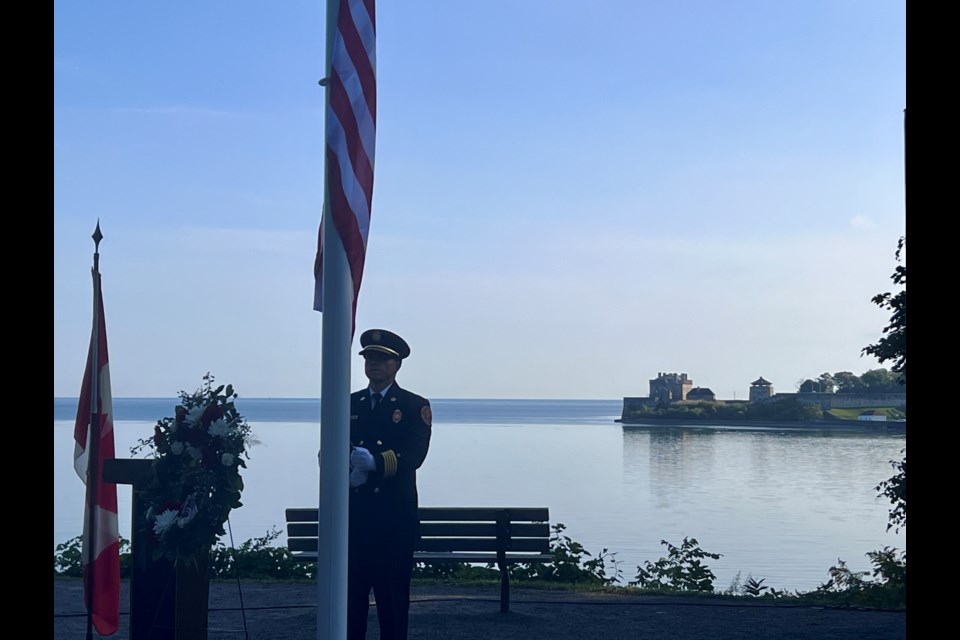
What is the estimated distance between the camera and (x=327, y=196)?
4.98 meters

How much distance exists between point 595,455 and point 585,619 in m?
39.2

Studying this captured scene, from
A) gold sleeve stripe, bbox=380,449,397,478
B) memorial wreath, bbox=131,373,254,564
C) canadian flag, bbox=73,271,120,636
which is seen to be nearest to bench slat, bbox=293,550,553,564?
canadian flag, bbox=73,271,120,636

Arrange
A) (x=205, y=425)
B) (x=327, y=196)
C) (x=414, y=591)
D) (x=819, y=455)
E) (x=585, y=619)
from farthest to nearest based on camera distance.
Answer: (x=819, y=455), (x=414, y=591), (x=585, y=619), (x=205, y=425), (x=327, y=196)

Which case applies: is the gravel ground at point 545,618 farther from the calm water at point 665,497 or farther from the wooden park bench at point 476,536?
the calm water at point 665,497

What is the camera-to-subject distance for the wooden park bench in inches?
A: 370

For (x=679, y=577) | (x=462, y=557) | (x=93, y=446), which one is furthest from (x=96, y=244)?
(x=679, y=577)

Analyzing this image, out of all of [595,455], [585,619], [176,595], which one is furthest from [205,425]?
[595,455]

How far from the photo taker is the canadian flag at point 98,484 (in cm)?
698

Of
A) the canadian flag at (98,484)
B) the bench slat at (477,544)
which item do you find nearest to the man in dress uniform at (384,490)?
the canadian flag at (98,484)

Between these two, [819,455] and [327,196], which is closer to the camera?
[327,196]

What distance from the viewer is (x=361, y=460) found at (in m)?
6.54

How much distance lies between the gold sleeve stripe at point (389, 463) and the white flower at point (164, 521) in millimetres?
1270
